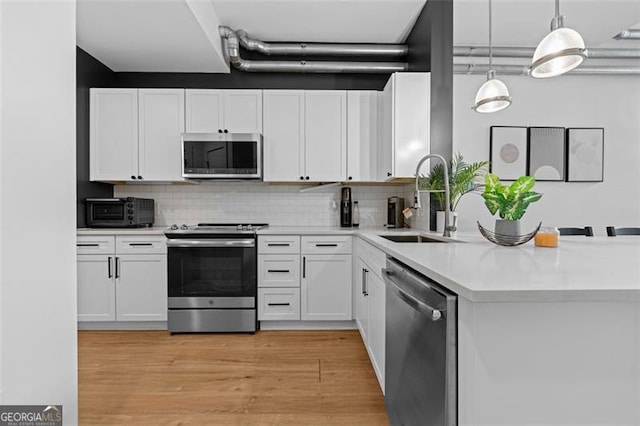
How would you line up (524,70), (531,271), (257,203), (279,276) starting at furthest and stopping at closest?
1. (257,203)
2. (524,70)
3. (279,276)
4. (531,271)

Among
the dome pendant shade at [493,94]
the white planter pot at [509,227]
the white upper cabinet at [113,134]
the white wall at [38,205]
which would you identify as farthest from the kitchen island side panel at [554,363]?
the white upper cabinet at [113,134]

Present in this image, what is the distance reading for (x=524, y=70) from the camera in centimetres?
351

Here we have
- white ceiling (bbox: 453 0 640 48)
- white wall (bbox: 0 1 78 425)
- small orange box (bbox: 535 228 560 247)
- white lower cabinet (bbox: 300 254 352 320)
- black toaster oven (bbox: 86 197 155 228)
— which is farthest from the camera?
black toaster oven (bbox: 86 197 155 228)

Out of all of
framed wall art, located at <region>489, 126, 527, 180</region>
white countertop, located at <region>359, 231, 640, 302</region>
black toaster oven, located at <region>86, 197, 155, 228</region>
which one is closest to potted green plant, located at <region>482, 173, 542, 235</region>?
white countertop, located at <region>359, 231, 640, 302</region>

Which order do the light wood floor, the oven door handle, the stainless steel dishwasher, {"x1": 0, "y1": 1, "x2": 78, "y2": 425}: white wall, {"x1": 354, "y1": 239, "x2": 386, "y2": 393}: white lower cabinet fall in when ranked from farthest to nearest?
the oven door handle, {"x1": 354, "y1": 239, "x2": 386, "y2": 393}: white lower cabinet, the light wood floor, {"x1": 0, "y1": 1, "x2": 78, "y2": 425}: white wall, the stainless steel dishwasher

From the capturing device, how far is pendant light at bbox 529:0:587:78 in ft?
6.01

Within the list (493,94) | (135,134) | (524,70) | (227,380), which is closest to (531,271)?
(493,94)

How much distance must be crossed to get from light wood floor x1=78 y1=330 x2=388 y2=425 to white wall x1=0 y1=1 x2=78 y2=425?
67 cm

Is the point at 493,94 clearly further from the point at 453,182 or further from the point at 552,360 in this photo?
the point at 552,360

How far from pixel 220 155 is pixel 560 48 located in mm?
2752

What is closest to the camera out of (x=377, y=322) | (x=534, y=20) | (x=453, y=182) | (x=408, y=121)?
(x=377, y=322)

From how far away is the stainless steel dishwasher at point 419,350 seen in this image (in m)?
1.03

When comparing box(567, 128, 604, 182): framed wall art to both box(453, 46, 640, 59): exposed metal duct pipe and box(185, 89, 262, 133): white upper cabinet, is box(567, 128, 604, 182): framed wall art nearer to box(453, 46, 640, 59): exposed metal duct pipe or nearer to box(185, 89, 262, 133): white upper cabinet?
box(453, 46, 640, 59): exposed metal duct pipe

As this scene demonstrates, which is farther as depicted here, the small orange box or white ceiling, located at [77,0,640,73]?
white ceiling, located at [77,0,640,73]
